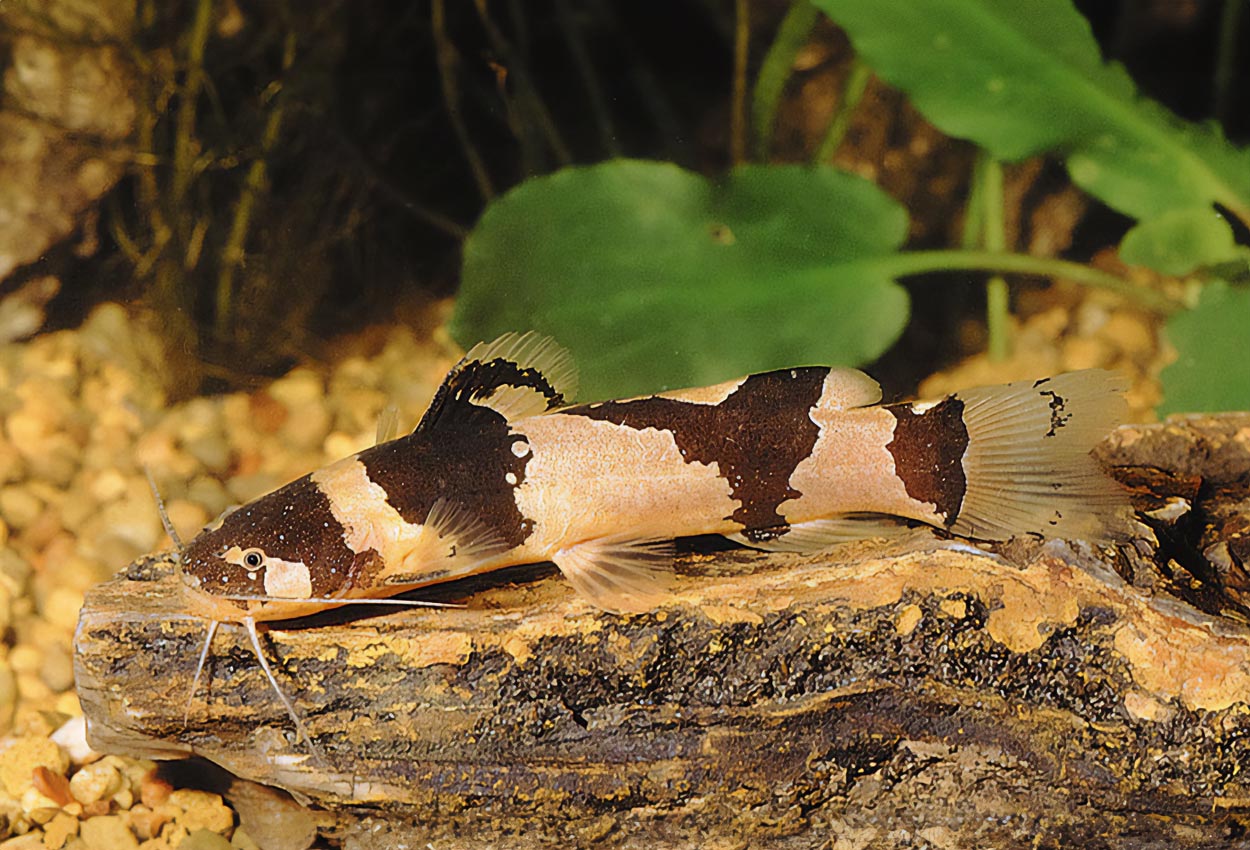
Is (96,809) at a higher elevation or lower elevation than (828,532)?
lower

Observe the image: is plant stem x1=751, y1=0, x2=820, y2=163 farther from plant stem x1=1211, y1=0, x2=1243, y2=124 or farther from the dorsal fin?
the dorsal fin

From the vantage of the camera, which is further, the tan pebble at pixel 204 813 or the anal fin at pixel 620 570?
the tan pebble at pixel 204 813

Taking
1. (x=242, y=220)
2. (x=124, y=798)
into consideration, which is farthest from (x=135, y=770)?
(x=242, y=220)

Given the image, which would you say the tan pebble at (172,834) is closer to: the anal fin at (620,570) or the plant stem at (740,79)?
the anal fin at (620,570)

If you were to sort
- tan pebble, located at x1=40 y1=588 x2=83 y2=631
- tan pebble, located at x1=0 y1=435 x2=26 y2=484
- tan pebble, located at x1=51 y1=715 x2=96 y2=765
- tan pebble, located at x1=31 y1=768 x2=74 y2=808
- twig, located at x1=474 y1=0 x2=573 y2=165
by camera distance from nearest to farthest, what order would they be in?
tan pebble, located at x1=31 y1=768 x2=74 y2=808
tan pebble, located at x1=51 y1=715 x2=96 y2=765
tan pebble, located at x1=40 y1=588 x2=83 y2=631
tan pebble, located at x1=0 y1=435 x2=26 y2=484
twig, located at x1=474 y1=0 x2=573 y2=165

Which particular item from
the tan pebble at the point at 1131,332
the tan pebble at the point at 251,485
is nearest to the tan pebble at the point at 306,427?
the tan pebble at the point at 251,485

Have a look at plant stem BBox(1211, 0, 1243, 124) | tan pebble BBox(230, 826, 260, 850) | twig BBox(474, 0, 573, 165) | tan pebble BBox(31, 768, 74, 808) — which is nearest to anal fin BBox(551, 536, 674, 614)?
tan pebble BBox(230, 826, 260, 850)

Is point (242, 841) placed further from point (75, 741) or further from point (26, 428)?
point (26, 428)
